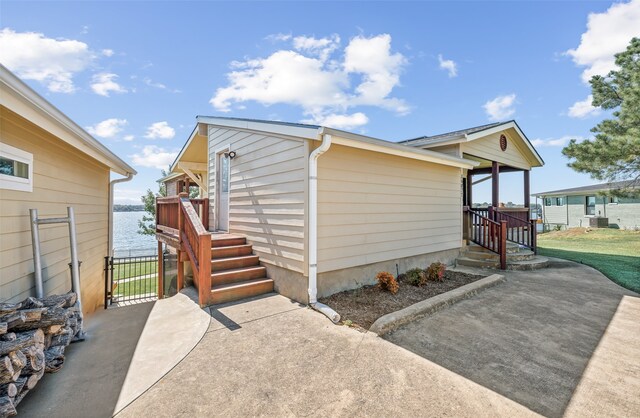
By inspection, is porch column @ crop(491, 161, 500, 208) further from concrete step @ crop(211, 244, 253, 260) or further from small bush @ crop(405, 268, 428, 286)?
concrete step @ crop(211, 244, 253, 260)

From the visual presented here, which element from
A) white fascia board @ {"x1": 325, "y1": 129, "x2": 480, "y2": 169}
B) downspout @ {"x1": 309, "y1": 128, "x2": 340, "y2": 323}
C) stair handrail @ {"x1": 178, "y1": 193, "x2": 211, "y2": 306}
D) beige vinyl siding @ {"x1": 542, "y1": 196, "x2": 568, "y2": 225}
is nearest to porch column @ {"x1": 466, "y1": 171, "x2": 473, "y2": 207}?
white fascia board @ {"x1": 325, "y1": 129, "x2": 480, "y2": 169}

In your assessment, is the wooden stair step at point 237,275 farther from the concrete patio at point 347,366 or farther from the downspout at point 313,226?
the downspout at point 313,226

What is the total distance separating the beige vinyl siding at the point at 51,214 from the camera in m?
3.04

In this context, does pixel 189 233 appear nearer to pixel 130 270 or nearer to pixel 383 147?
pixel 383 147

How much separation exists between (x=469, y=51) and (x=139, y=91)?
1117 centimetres

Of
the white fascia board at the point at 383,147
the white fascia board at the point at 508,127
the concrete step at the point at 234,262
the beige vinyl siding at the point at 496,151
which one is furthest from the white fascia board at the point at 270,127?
the beige vinyl siding at the point at 496,151

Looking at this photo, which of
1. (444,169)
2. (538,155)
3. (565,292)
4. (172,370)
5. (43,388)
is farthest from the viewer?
(538,155)

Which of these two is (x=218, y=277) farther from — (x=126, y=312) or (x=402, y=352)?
(x=402, y=352)

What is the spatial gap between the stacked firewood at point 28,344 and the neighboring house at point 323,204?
66.1 inches

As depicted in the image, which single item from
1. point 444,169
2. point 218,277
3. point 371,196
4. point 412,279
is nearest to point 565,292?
point 412,279

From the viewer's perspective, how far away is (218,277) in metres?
4.73

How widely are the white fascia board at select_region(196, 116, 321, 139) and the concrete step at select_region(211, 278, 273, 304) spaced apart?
2.66 metres

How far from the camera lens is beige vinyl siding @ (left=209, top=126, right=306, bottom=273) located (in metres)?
4.59

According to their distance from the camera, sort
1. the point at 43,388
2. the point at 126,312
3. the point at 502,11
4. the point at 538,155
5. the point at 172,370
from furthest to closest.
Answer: the point at 538,155 < the point at 502,11 < the point at 126,312 < the point at 172,370 < the point at 43,388
